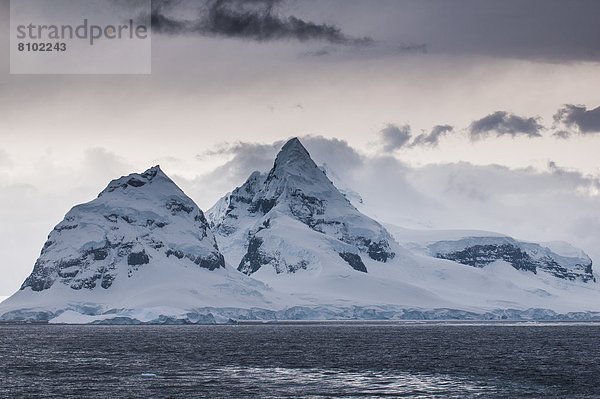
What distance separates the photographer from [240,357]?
14438 centimetres

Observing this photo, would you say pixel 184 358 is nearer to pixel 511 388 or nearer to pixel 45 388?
pixel 45 388

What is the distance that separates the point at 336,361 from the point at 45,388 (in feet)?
155

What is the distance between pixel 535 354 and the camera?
15288cm

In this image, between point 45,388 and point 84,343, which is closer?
point 45,388

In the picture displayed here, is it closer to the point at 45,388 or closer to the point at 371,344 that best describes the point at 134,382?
the point at 45,388

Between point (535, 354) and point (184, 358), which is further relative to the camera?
point (535, 354)

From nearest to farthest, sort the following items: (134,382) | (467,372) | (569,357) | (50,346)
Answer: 1. (134,382)
2. (467,372)
3. (569,357)
4. (50,346)

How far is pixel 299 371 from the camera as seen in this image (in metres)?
118

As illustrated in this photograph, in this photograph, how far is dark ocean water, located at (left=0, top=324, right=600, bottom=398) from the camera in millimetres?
94675

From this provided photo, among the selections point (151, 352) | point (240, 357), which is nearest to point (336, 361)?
point (240, 357)

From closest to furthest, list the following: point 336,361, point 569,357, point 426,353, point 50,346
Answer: point 336,361 < point 569,357 < point 426,353 < point 50,346

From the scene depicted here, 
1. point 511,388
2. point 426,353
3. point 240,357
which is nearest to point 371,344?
point 426,353

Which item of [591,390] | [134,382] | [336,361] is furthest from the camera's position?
[336,361]

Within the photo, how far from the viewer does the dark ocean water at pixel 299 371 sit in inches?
3727
